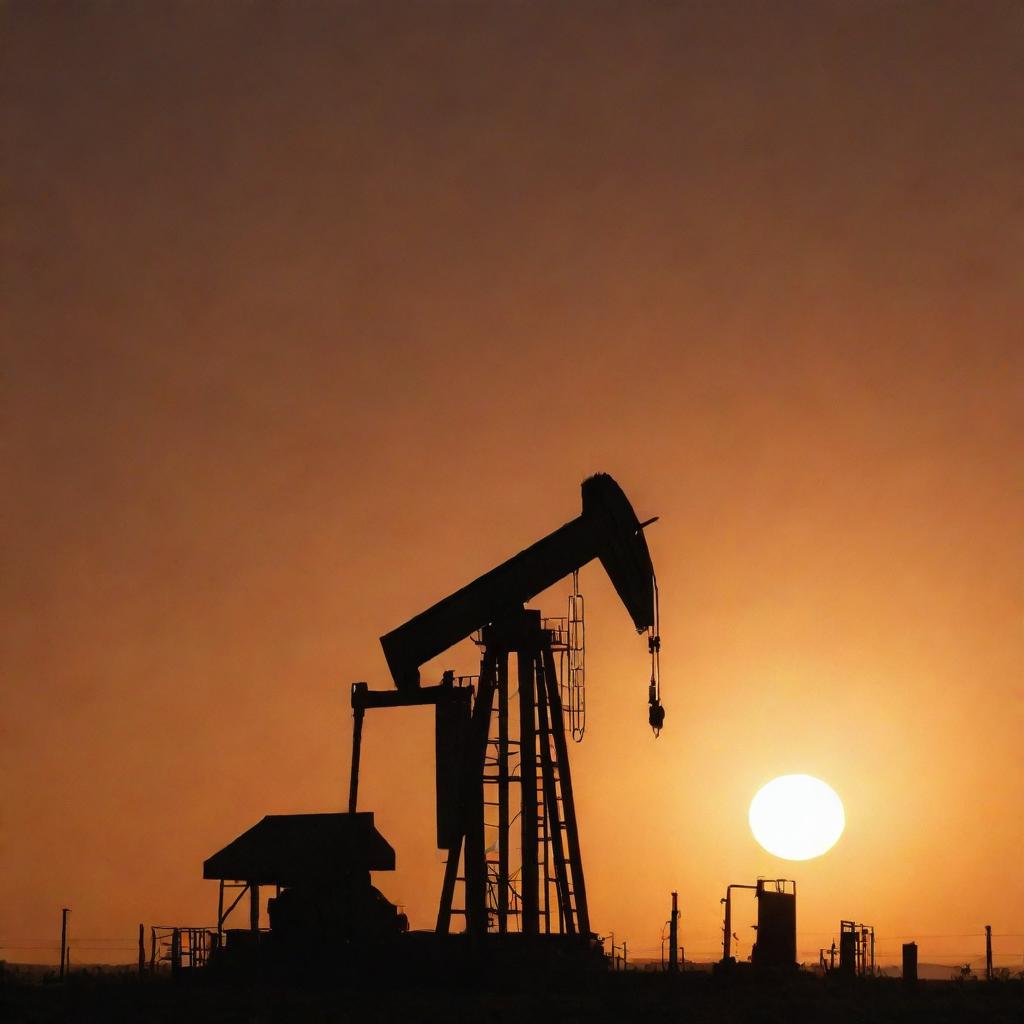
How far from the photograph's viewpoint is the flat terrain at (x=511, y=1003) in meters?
24.2

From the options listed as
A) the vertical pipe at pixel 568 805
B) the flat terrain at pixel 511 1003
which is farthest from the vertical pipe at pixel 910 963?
the vertical pipe at pixel 568 805

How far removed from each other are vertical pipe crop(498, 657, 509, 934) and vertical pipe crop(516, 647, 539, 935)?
308 millimetres

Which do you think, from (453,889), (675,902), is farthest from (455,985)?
(675,902)

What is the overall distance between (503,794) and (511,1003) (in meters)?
5.15

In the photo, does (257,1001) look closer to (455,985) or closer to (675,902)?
(455,985)

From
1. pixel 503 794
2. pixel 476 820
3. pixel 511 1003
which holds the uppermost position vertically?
pixel 503 794

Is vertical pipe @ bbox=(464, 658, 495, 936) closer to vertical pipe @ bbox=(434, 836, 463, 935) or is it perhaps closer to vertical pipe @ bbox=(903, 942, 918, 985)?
vertical pipe @ bbox=(434, 836, 463, 935)

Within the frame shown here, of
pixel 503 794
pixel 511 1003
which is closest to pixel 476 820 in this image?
pixel 503 794

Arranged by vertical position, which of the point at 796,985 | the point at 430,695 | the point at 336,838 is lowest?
the point at 796,985

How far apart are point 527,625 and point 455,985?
6768mm

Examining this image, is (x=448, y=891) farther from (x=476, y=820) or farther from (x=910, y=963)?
(x=910, y=963)

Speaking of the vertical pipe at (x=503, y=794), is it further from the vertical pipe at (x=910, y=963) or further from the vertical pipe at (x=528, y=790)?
the vertical pipe at (x=910, y=963)

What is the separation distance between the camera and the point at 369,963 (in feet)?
98.6

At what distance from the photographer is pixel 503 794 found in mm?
30422
